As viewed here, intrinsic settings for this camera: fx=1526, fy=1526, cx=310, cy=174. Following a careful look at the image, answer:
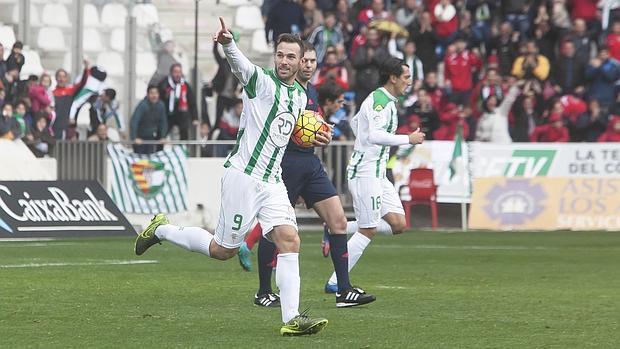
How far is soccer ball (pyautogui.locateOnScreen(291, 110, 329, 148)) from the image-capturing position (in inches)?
437

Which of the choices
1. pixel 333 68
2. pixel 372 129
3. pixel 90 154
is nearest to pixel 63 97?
pixel 90 154

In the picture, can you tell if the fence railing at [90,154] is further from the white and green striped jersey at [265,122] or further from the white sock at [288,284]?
the white sock at [288,284]

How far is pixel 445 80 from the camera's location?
28.1 metres

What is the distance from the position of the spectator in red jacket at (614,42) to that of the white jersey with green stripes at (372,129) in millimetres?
14634

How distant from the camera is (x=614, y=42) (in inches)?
1101

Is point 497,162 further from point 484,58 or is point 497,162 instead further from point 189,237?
point 189,237

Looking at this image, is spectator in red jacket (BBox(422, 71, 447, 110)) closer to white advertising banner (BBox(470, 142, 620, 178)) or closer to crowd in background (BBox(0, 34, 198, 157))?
white advertising banner (BBox(470, 142, 620, 178))

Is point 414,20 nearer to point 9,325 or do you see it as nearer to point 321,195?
point 321,195

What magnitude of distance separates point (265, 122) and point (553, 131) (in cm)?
1674

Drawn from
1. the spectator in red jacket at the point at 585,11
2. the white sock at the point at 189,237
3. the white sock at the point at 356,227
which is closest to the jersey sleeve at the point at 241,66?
the white sock at the point at 189,237

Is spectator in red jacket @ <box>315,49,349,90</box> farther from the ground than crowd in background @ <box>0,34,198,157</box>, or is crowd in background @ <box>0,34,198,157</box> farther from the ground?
spectator in red jacket @ <box>315,49,349,90</box>

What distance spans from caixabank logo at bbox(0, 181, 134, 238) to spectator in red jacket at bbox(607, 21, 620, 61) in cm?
1083

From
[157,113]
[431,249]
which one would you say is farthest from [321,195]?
[157,113]

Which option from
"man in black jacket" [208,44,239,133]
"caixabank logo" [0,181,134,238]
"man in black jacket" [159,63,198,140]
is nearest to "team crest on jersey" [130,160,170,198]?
"caixabank logo" [0,181,134,238]
